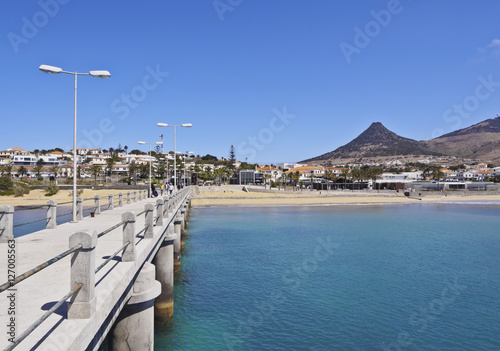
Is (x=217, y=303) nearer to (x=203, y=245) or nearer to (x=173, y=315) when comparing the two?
(x=173, y=315)

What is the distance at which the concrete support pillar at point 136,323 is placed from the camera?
774cm

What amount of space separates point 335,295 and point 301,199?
6817 cm

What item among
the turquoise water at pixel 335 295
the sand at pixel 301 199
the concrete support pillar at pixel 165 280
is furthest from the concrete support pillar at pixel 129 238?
the sand at pixel 301 199

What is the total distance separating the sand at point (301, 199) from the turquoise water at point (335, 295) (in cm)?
4321

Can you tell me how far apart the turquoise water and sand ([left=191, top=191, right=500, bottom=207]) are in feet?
142

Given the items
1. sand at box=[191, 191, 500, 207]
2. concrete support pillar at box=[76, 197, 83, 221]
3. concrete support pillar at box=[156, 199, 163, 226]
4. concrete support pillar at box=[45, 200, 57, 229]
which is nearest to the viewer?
A: concrete support pillar at box=[156, 199, 163, 226]

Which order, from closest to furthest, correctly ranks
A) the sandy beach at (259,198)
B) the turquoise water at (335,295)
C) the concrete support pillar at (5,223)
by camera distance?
the concrete support pillar at (5,223) < the turquoise water at (335,295) < the sandy beach at (259,198)

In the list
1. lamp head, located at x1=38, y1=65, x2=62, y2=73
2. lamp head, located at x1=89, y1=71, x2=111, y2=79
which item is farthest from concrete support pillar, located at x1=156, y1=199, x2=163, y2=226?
lamp head, located at x1=38, y1=65, x2=62, y2=73

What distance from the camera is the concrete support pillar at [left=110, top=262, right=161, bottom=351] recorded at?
25.4 ft

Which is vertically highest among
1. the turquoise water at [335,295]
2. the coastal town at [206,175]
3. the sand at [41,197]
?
the coastal town at [206,175]

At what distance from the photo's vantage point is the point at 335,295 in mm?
17469

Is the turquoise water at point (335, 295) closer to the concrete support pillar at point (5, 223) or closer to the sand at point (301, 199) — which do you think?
the concrete support pillar at point (5, 223)

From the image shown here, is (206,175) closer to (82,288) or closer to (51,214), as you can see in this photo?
(51,214)

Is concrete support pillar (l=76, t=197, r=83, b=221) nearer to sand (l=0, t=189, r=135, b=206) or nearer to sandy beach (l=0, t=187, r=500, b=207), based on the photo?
sand (l=0, t=189, r=135, b=206)
